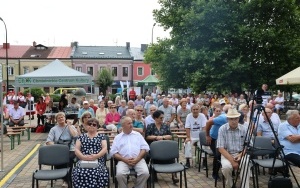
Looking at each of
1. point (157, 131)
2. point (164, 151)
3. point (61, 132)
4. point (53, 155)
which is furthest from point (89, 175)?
point (157, 131)

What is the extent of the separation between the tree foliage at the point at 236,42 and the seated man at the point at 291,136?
13.8m

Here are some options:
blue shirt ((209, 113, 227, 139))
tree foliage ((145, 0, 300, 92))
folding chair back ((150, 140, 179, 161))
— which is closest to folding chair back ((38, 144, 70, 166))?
folding chair back ((150, 140, 179, 161))

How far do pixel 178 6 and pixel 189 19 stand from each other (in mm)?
3153

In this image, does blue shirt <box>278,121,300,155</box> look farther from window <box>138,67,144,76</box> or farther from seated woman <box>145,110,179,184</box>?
window <box>138,67,144,76</box>

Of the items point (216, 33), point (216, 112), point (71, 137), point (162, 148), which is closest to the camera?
point (162, 148)

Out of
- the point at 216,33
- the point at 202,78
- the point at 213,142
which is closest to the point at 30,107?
the point at 202,78

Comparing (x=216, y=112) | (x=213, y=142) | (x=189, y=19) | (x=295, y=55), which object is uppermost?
(x=189, y=19)

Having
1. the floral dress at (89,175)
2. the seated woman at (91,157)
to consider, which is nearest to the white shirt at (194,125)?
the seated woman at (91,157)

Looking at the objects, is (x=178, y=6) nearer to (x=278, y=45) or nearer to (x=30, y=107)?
(x=278, y=45)

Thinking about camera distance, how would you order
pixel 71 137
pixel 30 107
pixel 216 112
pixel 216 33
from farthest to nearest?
pixel 216 33
pixel 30 107
pixel 216 112
pixel 71 137

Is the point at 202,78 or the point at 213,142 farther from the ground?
the point at 202,78

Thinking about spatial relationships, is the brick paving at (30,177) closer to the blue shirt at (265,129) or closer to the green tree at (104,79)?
the blue shirt at (265,129)

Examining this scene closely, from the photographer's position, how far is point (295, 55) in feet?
71.2

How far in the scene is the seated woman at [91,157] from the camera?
18.2 ft
